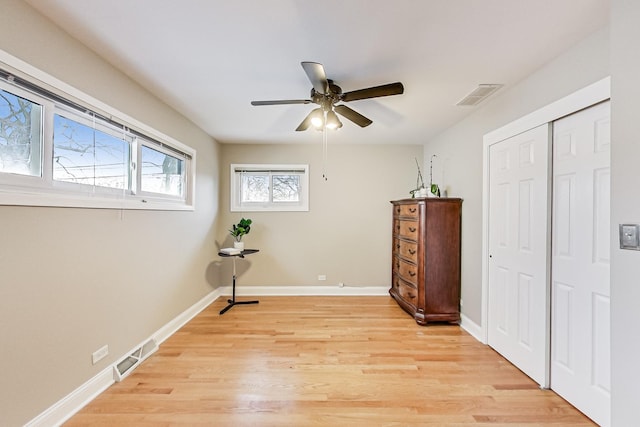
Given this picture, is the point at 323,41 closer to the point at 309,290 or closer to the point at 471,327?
the point at 471,327

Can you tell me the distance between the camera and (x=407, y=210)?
143 inches

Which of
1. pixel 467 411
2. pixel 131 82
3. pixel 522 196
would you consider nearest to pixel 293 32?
pixel 131 82

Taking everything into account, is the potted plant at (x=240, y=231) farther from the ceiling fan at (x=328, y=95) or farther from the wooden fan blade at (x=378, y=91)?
the wooden fan blade at (x=378, y=91)

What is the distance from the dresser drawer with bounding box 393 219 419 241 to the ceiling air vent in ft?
4.65

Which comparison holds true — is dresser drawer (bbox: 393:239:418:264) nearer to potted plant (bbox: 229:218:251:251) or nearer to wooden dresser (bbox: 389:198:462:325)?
wooden dresser (bbox: 389:198:462:325)

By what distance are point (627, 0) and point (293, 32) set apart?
1.62m

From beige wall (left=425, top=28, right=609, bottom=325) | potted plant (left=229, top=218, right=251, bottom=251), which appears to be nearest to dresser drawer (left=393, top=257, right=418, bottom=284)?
beige wall (left=425, top=28, right=609, bottom=325)

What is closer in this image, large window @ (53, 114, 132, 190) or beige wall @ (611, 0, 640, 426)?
Answer: beige wall @ (611, 0, 640, 426)

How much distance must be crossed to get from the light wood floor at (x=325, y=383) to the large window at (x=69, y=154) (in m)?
1.42

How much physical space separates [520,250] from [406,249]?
4.77 feet

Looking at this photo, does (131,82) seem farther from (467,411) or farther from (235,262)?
(467,411)

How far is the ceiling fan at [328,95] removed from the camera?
185cm

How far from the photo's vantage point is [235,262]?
4285 millimetres

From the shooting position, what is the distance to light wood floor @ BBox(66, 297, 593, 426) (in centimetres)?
176
